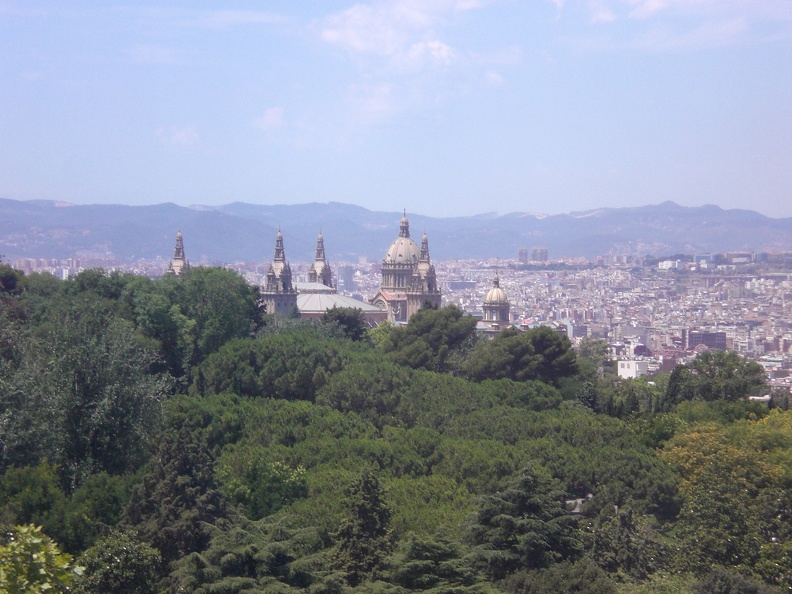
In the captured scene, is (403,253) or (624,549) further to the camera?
(403,253)

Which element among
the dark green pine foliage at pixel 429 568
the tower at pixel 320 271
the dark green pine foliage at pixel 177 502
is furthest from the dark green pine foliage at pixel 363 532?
the tower at pixel 320 271

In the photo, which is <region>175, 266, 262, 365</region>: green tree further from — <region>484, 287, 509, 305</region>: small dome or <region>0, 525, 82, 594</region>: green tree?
<region>484, 287, 509, 305</region>: small dome

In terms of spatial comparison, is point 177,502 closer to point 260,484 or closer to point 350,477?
point 260,484

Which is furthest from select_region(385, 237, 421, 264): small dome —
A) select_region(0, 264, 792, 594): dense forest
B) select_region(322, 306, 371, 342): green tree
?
select_region(0, 264, 792, 594): dense forest

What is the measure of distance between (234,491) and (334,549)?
345 centimetres

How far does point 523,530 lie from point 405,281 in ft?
279

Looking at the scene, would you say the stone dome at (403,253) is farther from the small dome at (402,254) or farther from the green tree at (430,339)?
the green tree at (430,339)

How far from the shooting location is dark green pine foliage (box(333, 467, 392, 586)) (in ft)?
59.1

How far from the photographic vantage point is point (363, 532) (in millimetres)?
18438

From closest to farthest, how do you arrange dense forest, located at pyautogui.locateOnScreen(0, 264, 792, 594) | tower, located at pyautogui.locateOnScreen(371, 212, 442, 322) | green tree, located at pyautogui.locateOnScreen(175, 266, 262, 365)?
dense forest, located at pyautogui.locateOnScreen(0, 264, 792, 594)
green tree, located at pyautogui.locateOnScreen(175, 266, 262, 365)
tower, located at pyautogui.locateOnScreen(371, 212, 442, 322)

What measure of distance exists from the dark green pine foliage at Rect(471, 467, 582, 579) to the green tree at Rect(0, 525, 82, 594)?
7630 mm

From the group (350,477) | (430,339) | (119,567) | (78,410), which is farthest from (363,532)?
(430,339)

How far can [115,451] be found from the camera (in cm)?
2266

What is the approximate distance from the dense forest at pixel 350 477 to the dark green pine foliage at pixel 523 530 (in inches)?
1.4
